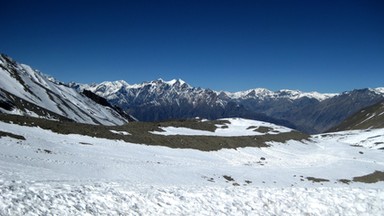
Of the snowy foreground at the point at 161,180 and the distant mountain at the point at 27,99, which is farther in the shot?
the distant mountain at the point at 27,99

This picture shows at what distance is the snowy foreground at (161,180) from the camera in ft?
51.4

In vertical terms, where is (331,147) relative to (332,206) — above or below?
above

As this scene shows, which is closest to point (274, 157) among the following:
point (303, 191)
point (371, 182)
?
point (371, 182)

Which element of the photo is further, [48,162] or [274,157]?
[274,157]

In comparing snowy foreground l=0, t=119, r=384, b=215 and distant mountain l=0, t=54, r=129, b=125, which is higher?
distant mountain l=0, t=54, r=129, b=125

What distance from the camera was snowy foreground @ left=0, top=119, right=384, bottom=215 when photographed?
15664mm

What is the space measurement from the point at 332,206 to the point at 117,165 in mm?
22070

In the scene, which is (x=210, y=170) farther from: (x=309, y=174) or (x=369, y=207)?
(x=369, y=207)

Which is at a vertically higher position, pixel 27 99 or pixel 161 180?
pixel 27 99

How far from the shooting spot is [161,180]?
1262 inches

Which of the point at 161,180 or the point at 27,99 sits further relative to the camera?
the point at 27,99

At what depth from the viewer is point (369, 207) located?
19859 mm

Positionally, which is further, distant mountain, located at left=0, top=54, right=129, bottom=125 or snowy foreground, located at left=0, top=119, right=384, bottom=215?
distant mountain, located at left=0, top=54, right=129, bottom=125

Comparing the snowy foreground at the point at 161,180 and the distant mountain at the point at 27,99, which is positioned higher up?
the distant mountain at the point at 27,99
